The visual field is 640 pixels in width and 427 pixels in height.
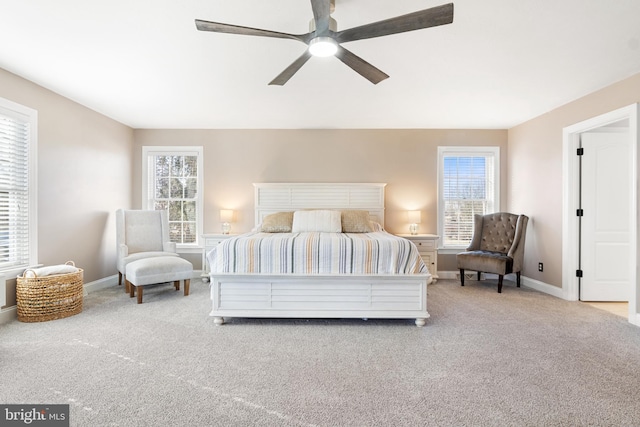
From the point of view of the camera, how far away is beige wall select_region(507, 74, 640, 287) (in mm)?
3985

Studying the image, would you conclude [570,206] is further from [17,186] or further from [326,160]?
[17,186]

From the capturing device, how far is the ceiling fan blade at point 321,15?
1.71 meters

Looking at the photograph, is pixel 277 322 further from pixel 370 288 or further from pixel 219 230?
pixel 219 230

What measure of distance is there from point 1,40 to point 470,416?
173 inches

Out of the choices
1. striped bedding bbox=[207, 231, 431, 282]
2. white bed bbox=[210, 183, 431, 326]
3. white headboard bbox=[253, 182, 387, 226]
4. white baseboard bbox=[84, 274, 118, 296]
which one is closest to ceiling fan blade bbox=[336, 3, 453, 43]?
striped bedding bbox=[207, 231, 431, 282]

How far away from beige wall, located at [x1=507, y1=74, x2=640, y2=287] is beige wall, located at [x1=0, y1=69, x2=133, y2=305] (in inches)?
251

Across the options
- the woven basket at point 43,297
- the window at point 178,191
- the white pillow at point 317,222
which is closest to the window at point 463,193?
the white pillow at point 317,222

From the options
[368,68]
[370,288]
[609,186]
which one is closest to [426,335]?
[370,288]

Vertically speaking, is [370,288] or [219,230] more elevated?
[219,230]

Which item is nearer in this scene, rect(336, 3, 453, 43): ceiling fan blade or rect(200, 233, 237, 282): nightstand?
rect(336, 3, 453, 43): ceiling fan blade

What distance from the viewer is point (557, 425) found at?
1.65m

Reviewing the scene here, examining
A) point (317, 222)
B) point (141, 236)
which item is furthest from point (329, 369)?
point (141, 236)

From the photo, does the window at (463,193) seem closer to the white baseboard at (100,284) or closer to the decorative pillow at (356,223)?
the decorative pillow at (356,223)

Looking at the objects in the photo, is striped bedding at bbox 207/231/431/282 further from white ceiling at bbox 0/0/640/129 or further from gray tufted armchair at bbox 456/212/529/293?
gray tufted armchair at bbox 456/212/529/293
